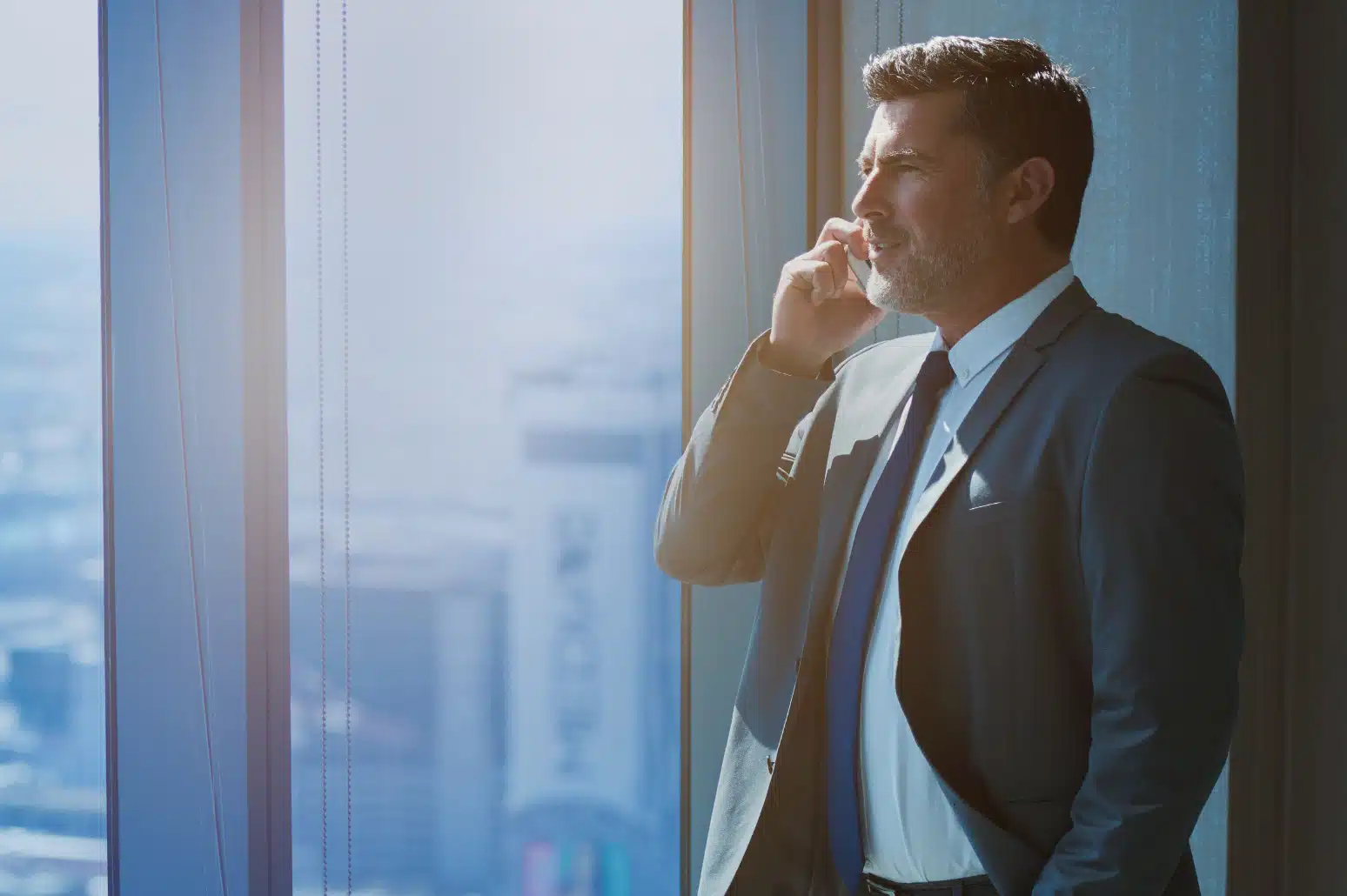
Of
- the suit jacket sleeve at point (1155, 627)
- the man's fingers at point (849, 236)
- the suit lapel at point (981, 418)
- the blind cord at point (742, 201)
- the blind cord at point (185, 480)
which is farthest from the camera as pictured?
the blind cord at point (742, 201)

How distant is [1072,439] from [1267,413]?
1.63 feet

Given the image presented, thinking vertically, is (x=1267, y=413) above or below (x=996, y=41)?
below

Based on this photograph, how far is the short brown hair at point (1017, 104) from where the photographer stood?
48.6 inches

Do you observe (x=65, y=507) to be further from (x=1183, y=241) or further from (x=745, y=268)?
(x=1183, y=241)

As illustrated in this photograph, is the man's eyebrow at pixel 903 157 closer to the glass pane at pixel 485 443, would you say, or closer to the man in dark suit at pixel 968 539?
the man in dark suit at pixel 968 539

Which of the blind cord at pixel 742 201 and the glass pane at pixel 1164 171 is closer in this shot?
the glass pane at pixel 1164 171

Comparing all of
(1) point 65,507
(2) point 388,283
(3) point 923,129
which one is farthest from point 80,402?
(3) point 923,129

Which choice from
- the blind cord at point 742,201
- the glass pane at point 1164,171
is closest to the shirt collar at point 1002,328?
the glass pane at point 1164,171

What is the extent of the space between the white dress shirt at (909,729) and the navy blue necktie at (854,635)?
0.5 inches

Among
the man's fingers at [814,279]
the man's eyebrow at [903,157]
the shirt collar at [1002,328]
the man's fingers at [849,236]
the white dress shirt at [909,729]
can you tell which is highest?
the man's eyebrow at [903,157]

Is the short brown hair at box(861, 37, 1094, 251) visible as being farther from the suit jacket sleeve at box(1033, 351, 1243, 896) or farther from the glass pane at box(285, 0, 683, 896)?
the glass pane at box(285, 0, 683, 896)

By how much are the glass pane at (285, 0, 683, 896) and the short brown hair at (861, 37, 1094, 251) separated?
32.6 inches

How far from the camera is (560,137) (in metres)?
1.99

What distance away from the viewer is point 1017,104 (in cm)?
124
